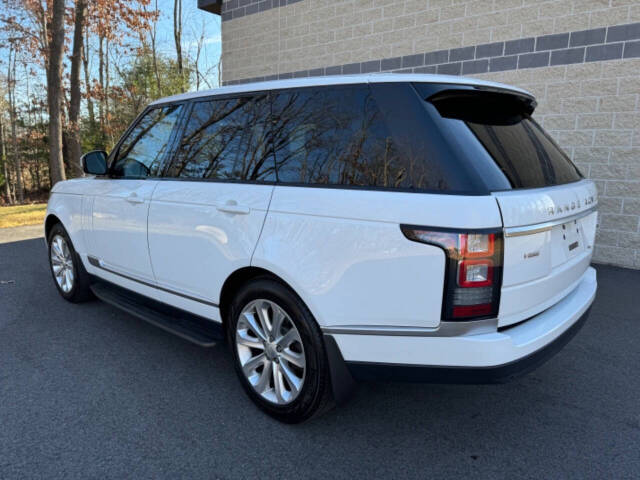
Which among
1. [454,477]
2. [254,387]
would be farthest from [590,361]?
[254,387]

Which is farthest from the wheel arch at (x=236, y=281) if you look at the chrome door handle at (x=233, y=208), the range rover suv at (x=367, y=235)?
the chrome door handle at (x=233, y=208)

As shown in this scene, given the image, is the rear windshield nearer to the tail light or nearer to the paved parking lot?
the tail light

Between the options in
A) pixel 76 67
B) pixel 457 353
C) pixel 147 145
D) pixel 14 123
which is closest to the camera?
pixel 457 353

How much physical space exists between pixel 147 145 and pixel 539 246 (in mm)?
2948

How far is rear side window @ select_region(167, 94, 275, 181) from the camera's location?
2783 millimetres

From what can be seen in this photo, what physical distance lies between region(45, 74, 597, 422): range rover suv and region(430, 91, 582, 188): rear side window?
1cm

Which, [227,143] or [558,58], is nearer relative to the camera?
[227,143]

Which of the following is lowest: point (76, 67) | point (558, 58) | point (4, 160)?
point (4, 160)

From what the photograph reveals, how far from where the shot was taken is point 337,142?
2.41 m

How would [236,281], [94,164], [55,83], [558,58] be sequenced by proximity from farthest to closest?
[55,83] < [558,58] < [94,164] < [236,281]

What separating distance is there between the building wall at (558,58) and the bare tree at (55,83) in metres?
7.92

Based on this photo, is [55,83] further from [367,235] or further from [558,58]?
[367,235]

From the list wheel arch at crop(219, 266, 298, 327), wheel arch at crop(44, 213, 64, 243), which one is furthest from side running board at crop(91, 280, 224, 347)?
wheel arch at crop(44, 213, 64, 243)

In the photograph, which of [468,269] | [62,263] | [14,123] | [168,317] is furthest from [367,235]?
[14,123]
